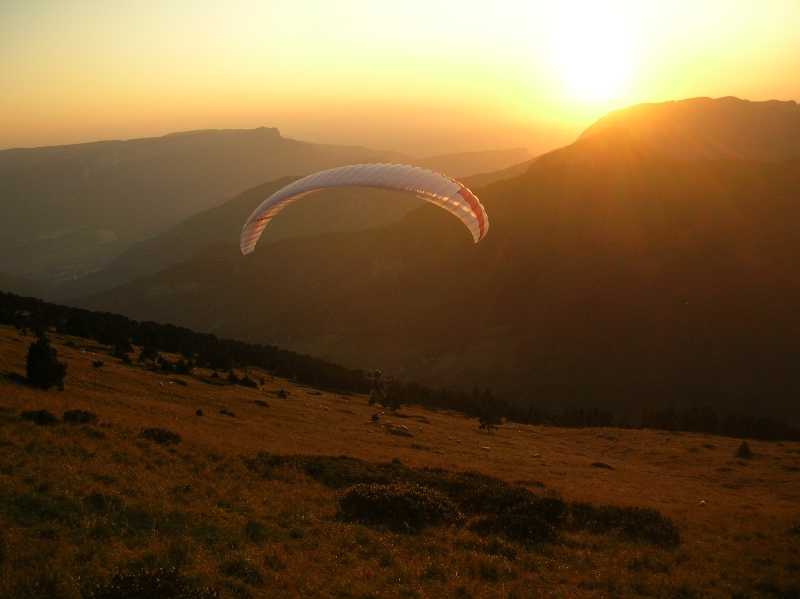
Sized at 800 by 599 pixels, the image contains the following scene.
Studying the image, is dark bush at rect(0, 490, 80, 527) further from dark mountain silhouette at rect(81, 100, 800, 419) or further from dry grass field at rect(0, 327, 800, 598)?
dark mountain silhouette at rect(81, 100, 800, 419)

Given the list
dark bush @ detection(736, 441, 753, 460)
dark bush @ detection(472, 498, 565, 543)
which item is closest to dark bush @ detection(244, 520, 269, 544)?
dark bush @ detection(472, 498, 565, 543)

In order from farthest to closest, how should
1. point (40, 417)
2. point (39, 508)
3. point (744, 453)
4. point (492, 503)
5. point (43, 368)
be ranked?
point (744, 453) < point (43, 368) < point (40, 417) < point (492, 503) < point (39, 508)

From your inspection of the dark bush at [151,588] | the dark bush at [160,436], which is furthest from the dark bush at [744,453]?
the dark bush at [151,588]

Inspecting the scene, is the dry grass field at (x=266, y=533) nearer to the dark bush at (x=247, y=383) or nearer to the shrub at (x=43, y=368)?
the shrub at (x=43, y=368)

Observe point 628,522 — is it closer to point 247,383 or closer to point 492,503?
point 492,503

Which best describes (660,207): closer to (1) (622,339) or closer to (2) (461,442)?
(1) (622,339)

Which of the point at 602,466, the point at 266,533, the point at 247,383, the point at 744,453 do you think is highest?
the point at 744,453

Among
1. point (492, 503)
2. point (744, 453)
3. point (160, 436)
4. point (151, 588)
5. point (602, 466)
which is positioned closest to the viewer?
point (151, 588)

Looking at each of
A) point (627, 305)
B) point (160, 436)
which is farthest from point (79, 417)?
point (627, 305)
